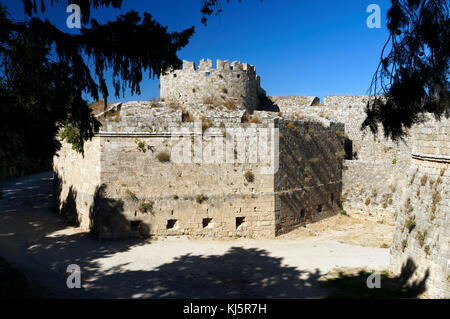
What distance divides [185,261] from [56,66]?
280 inches

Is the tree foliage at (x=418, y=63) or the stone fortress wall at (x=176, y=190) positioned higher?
the tree foliage at (x=418, y=63)

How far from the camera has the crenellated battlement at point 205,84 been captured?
17578 millimetres

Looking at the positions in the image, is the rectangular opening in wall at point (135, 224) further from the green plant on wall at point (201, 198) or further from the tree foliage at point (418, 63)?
the tree foliage at point (418, 63)

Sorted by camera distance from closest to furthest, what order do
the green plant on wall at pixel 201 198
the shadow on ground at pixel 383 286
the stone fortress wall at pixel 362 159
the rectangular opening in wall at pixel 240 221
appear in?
the shadow on ground at pixel 383 286 → the green plant on wall at pixel 201 198 → the rectangular opening in wall at pixel 240 221 → the stone fortress wall at pixel 362 159

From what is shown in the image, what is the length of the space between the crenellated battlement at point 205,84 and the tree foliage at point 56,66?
34.1ft

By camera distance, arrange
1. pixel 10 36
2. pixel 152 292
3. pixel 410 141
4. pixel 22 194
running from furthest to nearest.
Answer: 1. pixel 22 194
2. pixel 410 141
3. pixel 152 292
4. pixel 10 36

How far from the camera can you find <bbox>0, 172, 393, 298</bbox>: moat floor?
8.99 m

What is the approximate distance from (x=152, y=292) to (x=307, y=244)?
6.65 metres

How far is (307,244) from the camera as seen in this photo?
1311 cm

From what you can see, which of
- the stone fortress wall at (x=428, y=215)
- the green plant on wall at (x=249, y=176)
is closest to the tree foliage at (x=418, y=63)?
the stone fortress wall at (x=428, y=215)

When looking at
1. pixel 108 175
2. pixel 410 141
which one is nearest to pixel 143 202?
pixel 108 175

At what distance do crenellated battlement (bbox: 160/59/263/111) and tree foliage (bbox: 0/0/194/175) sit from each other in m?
10.4

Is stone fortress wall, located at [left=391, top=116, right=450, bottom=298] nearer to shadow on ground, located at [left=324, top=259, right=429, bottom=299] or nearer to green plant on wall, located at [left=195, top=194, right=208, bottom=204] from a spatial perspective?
shadow on ground, located at [left=324, top=259, right=429, bottom=299]

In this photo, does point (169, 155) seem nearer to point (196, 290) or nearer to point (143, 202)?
point (143, 202)
